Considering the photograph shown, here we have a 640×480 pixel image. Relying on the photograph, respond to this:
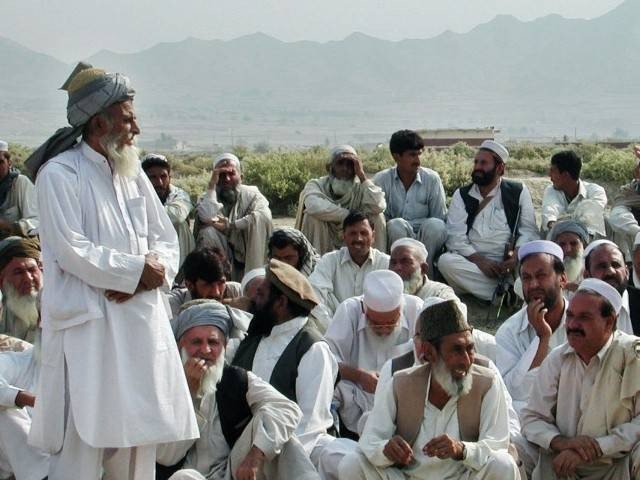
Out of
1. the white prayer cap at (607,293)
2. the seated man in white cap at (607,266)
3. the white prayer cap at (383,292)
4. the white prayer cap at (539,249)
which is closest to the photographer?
the white prayer cap at (607,293)

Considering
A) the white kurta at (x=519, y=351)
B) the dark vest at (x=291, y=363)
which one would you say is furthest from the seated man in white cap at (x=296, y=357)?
the white kurta at (x=519, y=351)

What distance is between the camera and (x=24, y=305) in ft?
22.5

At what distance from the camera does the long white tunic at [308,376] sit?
585 cm

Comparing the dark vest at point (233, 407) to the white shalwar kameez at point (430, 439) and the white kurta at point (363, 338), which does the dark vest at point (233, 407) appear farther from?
the white kurta at point (363, 338)

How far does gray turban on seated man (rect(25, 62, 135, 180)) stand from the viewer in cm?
478

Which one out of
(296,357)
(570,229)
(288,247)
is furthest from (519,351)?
(570,229)

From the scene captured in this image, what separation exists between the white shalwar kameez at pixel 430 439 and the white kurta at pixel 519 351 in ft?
4.00

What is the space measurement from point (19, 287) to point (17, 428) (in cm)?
133

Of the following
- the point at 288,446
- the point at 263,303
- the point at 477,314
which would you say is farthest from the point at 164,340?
the point at 477,314

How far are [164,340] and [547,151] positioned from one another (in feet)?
63.2

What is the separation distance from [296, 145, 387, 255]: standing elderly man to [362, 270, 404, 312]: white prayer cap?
2.69 meters

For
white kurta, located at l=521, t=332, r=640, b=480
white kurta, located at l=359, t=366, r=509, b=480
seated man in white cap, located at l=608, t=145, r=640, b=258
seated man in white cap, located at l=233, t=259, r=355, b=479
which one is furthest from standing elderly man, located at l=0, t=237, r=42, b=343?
seated man in white cap, located at l=608, t=145, r=640, b=258

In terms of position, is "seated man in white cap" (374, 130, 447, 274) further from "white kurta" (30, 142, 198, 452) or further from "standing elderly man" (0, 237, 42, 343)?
"white kurta" (30, 142, 198, 452)

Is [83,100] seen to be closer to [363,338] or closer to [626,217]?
[363,338]
